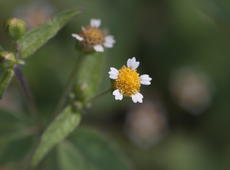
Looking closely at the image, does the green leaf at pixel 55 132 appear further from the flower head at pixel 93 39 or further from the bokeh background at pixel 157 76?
the bokeh background at pixel 157 76

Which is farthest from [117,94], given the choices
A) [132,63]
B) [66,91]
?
[66,91]

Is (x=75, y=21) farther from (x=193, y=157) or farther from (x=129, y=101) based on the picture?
(x=193, y=157)

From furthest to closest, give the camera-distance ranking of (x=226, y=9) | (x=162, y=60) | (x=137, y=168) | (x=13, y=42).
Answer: (x=162, y=60) → (x=137, y=168) → (x=226, y=9) → (x=13, y=42)

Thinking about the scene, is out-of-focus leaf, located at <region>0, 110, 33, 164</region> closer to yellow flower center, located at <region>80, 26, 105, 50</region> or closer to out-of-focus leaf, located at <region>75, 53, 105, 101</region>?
out-of-focus leaf, located at <region>75, 53, 105, 101</region>

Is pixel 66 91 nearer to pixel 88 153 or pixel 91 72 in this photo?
pixel 91 72

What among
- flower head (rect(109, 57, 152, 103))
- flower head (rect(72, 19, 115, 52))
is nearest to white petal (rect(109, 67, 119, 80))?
flower head (rect(109, 57, 152, 103))

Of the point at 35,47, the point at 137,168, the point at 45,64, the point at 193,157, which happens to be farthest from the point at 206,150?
the point at 35,47

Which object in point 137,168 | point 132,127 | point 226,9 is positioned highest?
point 226,9
